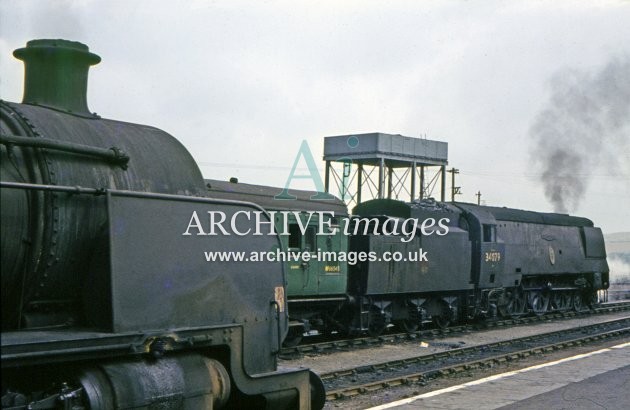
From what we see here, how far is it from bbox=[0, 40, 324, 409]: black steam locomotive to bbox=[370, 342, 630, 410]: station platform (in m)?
4.13

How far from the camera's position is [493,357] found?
13.9 metres

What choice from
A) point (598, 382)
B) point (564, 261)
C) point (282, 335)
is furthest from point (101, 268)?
point (564, 261)

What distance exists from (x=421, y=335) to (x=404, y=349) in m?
2.34

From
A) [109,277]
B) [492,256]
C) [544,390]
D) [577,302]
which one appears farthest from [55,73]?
[577,302]

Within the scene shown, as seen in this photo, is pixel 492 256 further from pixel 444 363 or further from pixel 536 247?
pixel 444 363

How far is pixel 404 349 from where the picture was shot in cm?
1590

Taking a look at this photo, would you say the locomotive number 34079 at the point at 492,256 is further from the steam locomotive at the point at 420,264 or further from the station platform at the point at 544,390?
the station platform at the point at 544,390

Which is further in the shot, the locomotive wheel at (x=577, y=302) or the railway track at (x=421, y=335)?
the locomotive wheel at (x=577, y=302)

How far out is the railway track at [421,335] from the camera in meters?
14.9

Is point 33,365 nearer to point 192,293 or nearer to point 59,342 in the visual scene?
point 59,342

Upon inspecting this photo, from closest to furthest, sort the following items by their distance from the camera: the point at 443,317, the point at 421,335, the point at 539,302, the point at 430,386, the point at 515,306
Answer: the point at 430,386 < the point at 421,335 < the point at 443,317 < the point at 515,306 < the point at 539,302

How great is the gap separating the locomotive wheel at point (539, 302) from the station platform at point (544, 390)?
34.7ft

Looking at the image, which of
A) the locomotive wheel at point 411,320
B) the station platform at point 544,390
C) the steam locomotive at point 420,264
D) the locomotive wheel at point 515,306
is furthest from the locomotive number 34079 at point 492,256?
the station platform at point 544,390

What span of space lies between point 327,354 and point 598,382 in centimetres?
532
